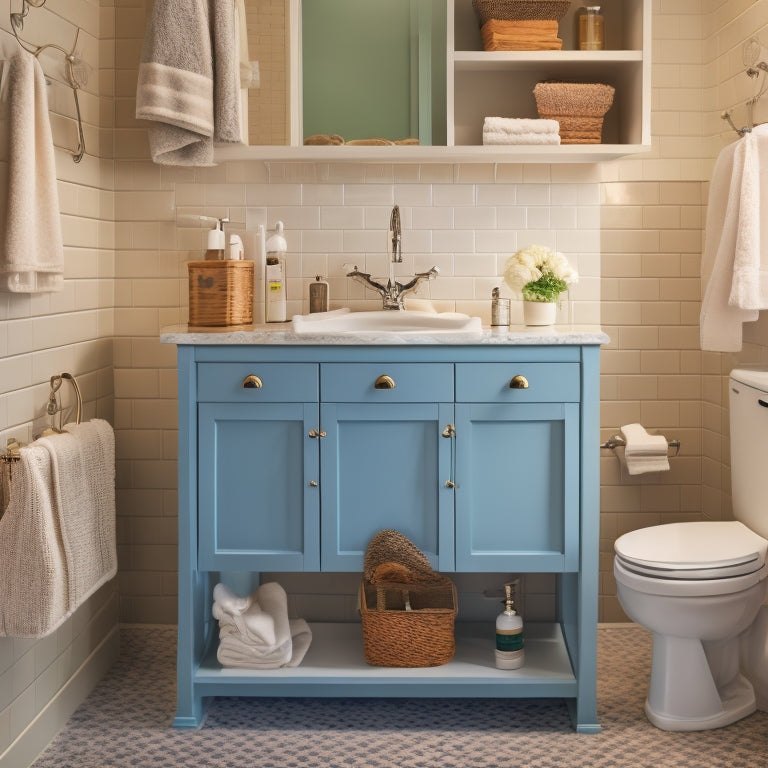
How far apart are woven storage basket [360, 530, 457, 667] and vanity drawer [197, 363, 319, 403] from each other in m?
0.46

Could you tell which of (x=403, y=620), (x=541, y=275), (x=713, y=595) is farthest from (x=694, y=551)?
(x=541, y=275)

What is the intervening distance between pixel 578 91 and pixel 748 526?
1.41 metres

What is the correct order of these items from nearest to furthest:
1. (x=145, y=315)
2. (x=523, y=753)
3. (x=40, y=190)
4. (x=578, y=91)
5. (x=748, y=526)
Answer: (x=40, y=190) → (x=523, y=753) → (x=748, y=526) → (x=578, y=91) → (x=145, y=315)

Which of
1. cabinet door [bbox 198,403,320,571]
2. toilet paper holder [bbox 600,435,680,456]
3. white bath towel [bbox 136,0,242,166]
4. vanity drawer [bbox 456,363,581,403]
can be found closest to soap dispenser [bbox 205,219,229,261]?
white bath towel [bbox 136,0,242,166]

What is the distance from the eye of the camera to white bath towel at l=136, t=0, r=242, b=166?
109 inches

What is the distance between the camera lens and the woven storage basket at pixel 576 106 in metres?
2.98

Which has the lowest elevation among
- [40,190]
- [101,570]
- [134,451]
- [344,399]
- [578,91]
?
[101,570]

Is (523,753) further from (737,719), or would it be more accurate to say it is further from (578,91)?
(578,91)

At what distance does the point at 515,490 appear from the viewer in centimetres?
265

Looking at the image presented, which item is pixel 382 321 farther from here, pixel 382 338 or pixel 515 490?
pixel 515 490

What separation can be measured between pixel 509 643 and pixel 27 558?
1346 millimetres

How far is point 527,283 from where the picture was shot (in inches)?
115

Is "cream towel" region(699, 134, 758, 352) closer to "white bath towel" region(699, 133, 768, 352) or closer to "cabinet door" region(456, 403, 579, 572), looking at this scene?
"white bath towel" region(699, 133, 768, 352)

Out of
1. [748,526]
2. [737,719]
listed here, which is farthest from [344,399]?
[737,719]
